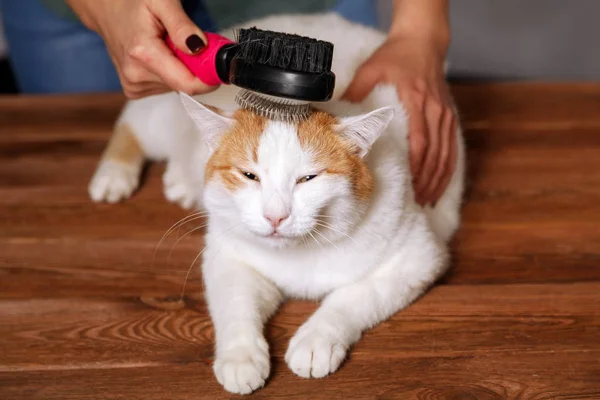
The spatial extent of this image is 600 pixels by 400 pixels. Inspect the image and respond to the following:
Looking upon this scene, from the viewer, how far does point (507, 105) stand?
2201 mm

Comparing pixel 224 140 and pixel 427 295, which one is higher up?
pixel 224 140

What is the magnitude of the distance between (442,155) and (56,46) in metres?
1.33

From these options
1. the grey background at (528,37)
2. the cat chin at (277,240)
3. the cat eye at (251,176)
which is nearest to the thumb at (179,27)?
the cat eye at (251,176)

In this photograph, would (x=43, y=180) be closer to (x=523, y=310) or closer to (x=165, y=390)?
(x=165, y=390)

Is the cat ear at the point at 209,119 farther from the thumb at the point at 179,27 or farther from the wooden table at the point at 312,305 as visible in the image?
the wooden table at the point at 312,305

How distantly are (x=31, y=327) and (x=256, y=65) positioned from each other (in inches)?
29.8

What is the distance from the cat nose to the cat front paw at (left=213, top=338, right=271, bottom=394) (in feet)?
0.77

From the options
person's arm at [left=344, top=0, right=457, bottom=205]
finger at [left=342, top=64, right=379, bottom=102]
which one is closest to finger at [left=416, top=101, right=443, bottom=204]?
person's arm at [left=344, top=0, right=457, bottom=205]

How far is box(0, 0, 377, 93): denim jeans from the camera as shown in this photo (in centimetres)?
209

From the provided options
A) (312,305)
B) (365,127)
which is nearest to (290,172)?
(365,127)

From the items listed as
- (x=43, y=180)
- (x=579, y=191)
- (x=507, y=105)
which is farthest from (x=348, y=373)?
(x=507, y=105)

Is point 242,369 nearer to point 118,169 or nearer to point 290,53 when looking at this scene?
point 290,53

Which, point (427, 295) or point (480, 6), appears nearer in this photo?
point (427, 295)

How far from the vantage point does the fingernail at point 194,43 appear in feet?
3.66
